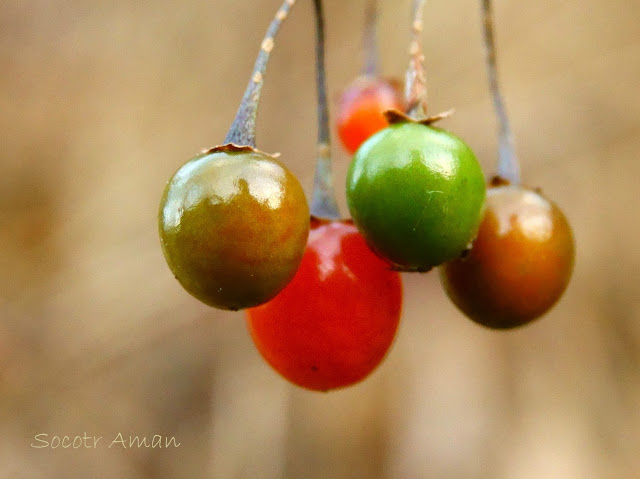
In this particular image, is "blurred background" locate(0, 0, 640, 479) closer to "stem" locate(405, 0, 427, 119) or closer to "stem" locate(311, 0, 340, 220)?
"stem" locate(311, 0, 340, 220)

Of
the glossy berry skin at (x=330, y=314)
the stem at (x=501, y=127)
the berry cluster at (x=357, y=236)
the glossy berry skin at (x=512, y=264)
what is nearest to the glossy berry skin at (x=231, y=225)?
the berry cluster at (x=357, y=236)

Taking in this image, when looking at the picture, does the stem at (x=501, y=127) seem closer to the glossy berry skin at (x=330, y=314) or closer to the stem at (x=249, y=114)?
the glossy berry skin at (x=330, y=314)

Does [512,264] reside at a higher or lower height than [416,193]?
lower

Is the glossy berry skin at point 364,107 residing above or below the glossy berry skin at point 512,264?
above

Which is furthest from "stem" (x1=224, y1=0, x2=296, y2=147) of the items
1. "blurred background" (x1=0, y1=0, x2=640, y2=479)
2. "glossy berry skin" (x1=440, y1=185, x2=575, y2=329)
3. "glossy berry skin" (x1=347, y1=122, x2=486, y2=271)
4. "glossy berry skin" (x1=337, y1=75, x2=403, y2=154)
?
"blurred background" (x1=0, y1=0, x2=640, y2=479)

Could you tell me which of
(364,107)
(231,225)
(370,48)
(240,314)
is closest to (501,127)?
(364,107)

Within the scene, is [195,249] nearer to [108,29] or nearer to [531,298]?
[531,298]

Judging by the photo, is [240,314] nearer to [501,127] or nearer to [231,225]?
[501,127]

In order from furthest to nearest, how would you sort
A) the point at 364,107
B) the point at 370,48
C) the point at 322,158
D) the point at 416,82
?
1. the point at 370,48
2. the point at 364,107
3. the point at 322,158
4. the point at 416,82
